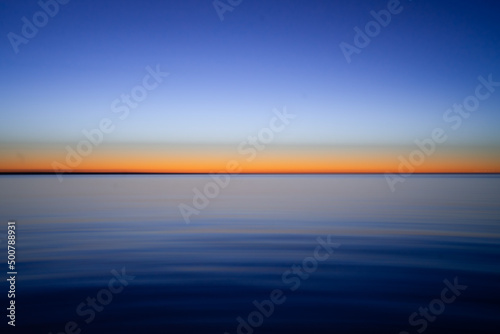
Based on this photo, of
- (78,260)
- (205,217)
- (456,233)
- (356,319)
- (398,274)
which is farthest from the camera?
(205,217)

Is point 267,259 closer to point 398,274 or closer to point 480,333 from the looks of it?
point 398,274

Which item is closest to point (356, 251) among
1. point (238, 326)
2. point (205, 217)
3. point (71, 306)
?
point (238, 326)

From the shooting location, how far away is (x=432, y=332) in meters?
5.50

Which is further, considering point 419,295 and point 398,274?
point 398,274

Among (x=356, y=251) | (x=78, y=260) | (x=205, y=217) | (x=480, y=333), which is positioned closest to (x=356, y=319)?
(x=480, y=333)

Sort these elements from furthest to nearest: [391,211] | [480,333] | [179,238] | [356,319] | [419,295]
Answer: [391,211] → [179,238] → [419,295] → [356,319] → [480,333]

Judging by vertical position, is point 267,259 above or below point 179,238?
below

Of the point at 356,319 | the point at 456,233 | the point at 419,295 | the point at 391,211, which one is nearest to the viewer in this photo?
the point at 356,319

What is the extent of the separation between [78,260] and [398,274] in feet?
19.8

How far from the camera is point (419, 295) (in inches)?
272

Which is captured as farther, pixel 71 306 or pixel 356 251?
pixel 356 251

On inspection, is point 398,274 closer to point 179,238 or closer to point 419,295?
point 419,295

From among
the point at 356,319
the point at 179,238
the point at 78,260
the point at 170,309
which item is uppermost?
the point at 179,238

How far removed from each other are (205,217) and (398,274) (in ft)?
32.5
